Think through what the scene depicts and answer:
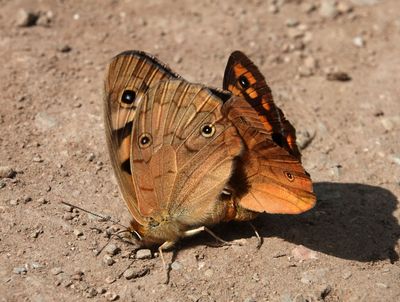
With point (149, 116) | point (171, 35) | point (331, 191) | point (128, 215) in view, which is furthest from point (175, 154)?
point (171, 35)

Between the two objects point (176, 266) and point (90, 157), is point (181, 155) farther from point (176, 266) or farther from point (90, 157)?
point (90, 157)

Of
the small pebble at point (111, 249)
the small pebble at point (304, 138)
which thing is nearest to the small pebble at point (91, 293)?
the small pebble at point (111, 249)

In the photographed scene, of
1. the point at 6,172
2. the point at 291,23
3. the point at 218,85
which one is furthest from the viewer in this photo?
the point at 291,23

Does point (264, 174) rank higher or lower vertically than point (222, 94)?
lower

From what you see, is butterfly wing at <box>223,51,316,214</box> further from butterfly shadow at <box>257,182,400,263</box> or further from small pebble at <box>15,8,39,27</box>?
small pebble at <box>15,8,39,27</box>

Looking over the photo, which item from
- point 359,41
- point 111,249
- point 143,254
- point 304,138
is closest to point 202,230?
point 143,254

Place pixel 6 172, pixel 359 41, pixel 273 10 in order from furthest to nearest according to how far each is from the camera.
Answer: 1. pixel 273 10
2. pixel 359 41
3. pixel 6 172
